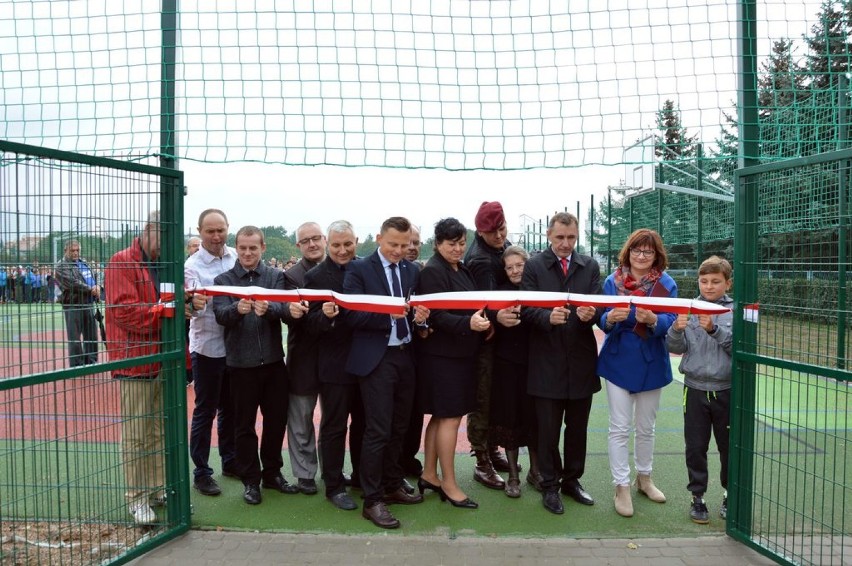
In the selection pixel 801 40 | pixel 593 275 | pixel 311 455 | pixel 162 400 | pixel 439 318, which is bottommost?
pixel 311 455

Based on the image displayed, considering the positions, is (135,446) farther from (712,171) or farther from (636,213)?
(636,213)

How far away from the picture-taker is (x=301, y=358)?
4797 millimetres

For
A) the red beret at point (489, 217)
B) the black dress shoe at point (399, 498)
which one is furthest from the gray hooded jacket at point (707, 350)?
the black dress shoe at point (399, 498)

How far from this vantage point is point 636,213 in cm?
1742

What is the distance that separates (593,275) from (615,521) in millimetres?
1688

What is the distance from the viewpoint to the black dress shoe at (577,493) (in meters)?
4.69

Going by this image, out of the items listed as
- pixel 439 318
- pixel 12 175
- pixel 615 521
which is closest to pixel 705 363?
pixel 615 521

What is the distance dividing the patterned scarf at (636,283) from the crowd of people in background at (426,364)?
A: 0.01 metres

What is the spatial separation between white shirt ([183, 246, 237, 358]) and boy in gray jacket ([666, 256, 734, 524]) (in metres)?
3.25

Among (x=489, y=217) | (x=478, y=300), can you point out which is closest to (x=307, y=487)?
(x=478, y=300)

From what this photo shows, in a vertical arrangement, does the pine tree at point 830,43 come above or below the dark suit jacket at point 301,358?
above

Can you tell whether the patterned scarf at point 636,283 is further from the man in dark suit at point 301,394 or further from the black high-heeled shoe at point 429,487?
the man in dark suit at point 301,394

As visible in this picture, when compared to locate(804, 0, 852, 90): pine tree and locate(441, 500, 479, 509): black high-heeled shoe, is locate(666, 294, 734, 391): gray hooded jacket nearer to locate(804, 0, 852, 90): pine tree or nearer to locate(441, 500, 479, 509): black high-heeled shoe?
locate(804, 0, 852, 90): pine tree

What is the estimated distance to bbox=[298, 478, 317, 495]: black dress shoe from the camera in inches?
191
